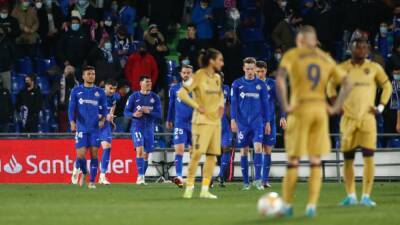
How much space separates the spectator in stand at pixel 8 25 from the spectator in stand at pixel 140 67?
339cm

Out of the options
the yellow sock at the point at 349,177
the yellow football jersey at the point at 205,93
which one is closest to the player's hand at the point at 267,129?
the yellow football jersey at the point at 205,93

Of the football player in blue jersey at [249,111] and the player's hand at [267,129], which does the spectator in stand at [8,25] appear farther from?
the player's hand at [267,129]

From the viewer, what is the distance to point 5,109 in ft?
97.9

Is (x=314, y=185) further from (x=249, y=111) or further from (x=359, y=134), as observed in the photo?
(x=249, y=111)

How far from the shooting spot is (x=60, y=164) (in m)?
28.8

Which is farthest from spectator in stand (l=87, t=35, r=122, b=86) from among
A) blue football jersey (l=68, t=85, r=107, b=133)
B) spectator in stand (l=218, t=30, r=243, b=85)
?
blue football jersey (l=68, t=85, r=107, b=133)

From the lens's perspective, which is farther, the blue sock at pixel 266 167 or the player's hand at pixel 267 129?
the blue sock at pixel 266 167

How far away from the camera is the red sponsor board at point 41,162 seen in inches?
1126

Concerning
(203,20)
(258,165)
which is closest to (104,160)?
(258,165)

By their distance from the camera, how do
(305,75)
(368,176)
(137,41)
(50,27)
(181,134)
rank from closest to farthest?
(305,75), (368,176), (181,134), (50,27), (137,41)

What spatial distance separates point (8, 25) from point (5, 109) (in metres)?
2.95

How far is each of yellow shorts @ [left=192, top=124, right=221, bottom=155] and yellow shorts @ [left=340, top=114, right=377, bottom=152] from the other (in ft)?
8.84

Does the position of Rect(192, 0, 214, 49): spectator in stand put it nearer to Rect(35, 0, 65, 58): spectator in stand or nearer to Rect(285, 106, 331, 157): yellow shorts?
Rect(35, 0, 65, 58): spectator in stand

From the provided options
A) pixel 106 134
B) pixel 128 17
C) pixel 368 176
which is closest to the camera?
pixel 368 176
